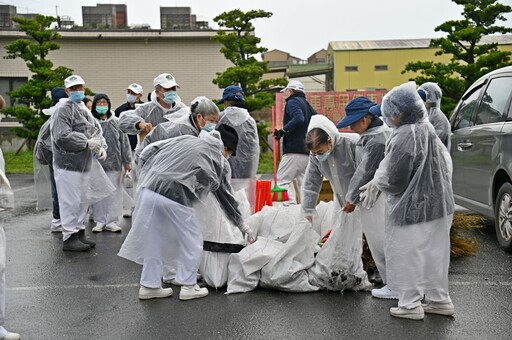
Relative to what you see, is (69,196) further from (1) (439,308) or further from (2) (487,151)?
(2) (487,151)

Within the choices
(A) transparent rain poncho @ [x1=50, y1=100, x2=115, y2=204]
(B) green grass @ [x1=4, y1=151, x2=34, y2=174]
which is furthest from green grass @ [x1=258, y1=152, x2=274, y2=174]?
(A) transparent rain poncho @ [x1=50, y1=100, x2=115, y2=204]

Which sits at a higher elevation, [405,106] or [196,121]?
[405,106]

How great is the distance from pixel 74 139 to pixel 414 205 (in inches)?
159

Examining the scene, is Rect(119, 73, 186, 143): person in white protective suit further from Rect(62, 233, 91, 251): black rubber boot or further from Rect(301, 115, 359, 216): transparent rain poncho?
Rect(301, 115, 359, 216): transparent rain poncho

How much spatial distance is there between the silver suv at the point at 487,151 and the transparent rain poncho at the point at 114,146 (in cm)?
451

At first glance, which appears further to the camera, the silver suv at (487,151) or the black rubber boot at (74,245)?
the black rubber boot at (74,245)

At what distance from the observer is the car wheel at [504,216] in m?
6.15

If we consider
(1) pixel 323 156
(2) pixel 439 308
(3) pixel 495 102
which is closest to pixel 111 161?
(1) pixel 323 156

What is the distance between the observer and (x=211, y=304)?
481cm

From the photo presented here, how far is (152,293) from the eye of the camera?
16.4 feet

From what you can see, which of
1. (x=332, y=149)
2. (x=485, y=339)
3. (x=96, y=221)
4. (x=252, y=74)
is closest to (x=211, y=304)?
(x=332, y=149)

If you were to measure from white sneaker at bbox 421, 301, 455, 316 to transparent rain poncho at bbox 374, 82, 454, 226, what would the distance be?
2.24ft

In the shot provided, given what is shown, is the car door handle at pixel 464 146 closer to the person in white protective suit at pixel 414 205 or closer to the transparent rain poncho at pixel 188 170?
the person in white protective suit at pixel 414 205

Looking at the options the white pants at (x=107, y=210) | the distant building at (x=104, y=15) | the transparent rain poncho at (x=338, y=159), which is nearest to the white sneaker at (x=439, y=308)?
the transparent rain poncho at (x=338, y=159)
